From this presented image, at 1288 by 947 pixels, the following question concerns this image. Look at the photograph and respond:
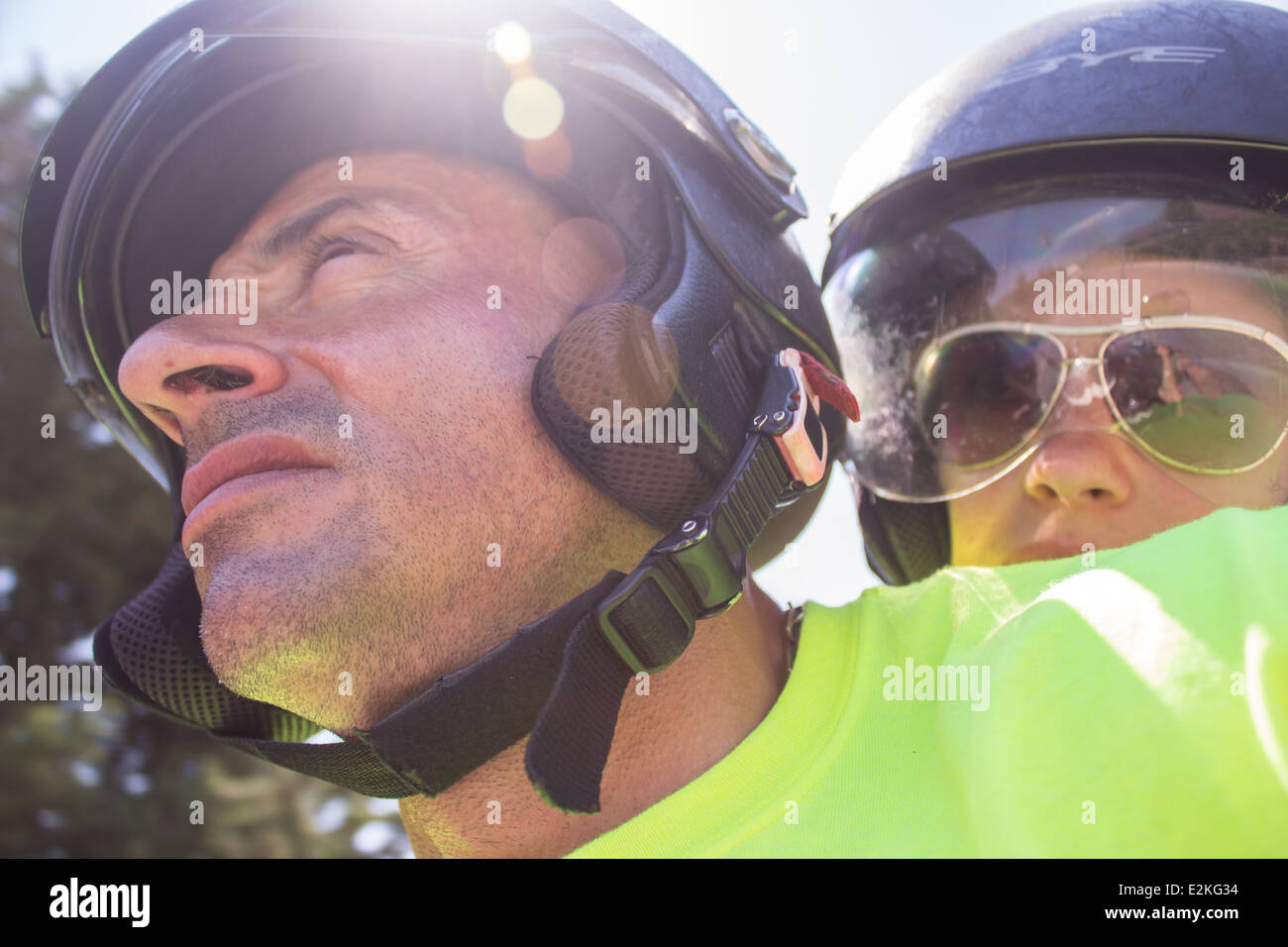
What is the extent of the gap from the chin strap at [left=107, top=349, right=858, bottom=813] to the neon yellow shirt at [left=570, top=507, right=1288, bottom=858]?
7.8 inches

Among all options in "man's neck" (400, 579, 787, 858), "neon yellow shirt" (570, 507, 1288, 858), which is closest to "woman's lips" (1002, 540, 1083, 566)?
"neon yellow shirt" (570, 507, 1288, 858)

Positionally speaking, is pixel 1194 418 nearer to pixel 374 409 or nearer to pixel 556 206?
pixel 556 206

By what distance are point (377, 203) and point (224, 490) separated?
0.72m

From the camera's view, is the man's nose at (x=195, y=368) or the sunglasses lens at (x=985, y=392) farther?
the sunglasses lens at (x=985, y=392)

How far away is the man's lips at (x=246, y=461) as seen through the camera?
1.92 meters

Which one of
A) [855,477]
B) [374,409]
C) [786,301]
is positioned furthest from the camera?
[855,477]

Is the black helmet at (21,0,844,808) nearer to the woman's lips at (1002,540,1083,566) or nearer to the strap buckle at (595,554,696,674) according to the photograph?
the strap buckle at (595,554,696,674)

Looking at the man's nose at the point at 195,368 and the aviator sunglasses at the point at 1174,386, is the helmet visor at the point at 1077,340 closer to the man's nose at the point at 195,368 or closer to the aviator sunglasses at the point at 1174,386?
the aviator sunglasses at the point at 1174,386

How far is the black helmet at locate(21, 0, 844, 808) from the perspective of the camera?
1.93 metres

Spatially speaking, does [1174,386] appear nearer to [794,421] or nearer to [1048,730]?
[794,421]

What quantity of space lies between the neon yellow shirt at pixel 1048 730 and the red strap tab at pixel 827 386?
1.32ft

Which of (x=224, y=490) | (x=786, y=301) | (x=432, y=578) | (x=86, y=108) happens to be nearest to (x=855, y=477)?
(x=786, y=301)

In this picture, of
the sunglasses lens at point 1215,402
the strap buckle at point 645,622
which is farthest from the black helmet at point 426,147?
the sunglasses lens at point 1215,402

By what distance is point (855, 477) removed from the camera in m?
2.96
